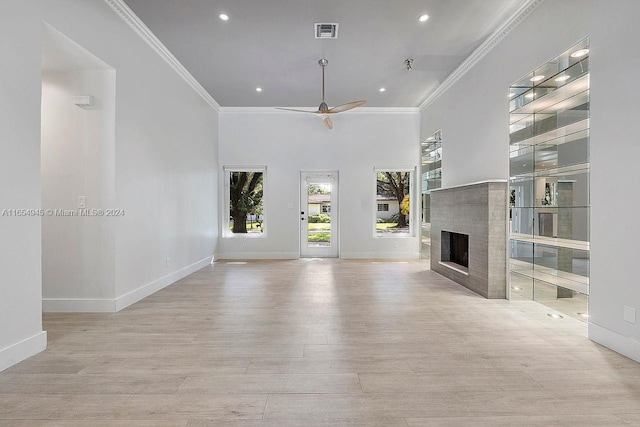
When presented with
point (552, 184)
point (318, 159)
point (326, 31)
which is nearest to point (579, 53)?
point (552, 184)

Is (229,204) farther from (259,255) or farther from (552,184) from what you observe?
(552,184)

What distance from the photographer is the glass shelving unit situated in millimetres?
6008

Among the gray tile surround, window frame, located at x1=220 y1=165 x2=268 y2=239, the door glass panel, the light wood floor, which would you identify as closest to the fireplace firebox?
the gray tile surround

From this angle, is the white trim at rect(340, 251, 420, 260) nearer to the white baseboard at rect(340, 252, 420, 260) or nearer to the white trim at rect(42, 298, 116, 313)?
the white baseboard at rect(340, 252, 420, 260)

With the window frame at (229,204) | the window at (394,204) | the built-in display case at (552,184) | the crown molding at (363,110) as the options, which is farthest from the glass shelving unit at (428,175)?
the window frame at (229,204)

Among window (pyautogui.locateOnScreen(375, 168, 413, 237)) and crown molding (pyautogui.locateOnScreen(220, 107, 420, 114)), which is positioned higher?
crown molding (pyautogui.locateOnScreen(220, 107, 420, 114))

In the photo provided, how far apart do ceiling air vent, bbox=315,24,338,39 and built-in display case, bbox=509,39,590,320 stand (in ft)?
7.27

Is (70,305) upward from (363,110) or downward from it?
downward

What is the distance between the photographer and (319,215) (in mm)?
7262

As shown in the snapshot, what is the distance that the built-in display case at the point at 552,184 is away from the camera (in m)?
2.76

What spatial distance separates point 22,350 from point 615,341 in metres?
4.40

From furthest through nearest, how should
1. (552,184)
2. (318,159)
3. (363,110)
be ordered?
1. (318,159)
2. (363,110)
3. (552,184)

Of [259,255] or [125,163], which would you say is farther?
[259,255]

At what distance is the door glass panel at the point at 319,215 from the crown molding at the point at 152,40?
3.02 metres
